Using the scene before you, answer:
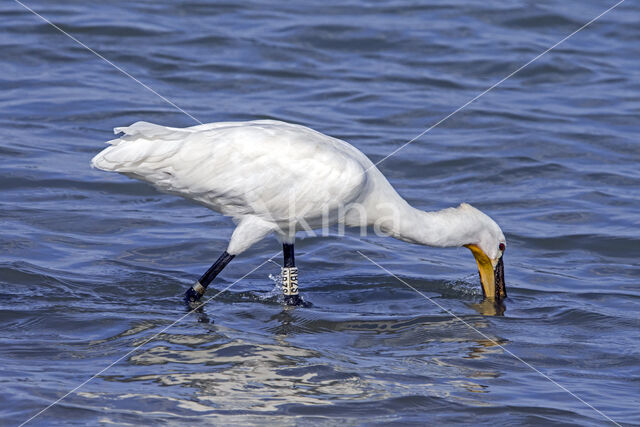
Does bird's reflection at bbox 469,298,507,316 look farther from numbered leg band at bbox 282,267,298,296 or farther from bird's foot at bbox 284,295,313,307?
numbered leg band at bbox 282,267,298,296

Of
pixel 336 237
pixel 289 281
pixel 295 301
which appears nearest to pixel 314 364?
pixel 295 301

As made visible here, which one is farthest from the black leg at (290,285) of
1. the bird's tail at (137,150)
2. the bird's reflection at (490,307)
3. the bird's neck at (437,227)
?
the bird's reflection at (490,307)

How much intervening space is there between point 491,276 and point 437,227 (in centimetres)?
85

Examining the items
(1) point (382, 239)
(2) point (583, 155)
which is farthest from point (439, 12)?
(1) point (382, 239)

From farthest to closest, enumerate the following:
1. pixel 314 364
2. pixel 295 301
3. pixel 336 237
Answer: pixel 336 237 < pixel 295 301 < pixel 314 364

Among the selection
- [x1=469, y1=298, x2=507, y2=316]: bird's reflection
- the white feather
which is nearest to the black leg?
the white feather

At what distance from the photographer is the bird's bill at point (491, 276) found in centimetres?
987

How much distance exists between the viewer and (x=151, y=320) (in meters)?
8.58

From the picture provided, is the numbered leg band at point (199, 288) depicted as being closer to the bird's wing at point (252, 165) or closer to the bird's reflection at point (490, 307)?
the bird's wing at point (252, 165)

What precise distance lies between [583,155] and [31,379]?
9.29m

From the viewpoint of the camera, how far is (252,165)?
29.4 feet

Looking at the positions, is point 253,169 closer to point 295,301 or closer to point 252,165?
point 252,165

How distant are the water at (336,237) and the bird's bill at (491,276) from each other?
0.59ft

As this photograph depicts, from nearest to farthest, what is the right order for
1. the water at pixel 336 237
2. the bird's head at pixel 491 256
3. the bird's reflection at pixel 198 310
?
the water at pixel 336 237
the bird's reflection at pixel 198 310
the bird's head at pixel 491 256
